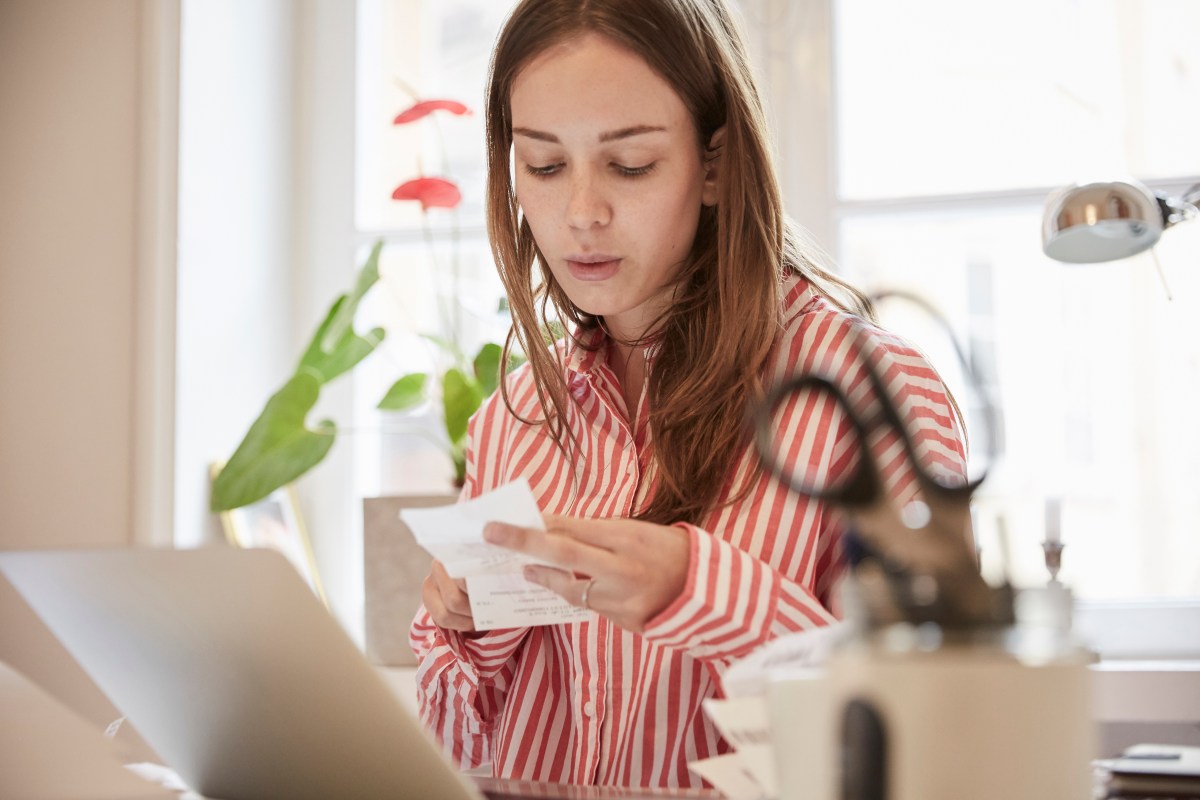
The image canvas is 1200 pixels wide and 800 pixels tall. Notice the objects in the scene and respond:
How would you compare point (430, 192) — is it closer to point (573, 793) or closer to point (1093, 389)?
point (1093, 389)

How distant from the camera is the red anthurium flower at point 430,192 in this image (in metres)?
1.85

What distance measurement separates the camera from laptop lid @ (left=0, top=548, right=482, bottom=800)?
57 cm

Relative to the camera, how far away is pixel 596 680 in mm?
1069

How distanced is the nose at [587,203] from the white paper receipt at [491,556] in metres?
0.35

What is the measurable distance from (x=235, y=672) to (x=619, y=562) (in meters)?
0.24

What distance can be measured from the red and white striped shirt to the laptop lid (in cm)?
37

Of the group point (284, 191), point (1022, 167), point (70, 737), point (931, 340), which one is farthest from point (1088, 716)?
point (284, 191)

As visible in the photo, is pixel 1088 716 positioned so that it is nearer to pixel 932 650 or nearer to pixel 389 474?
pixel 932 650

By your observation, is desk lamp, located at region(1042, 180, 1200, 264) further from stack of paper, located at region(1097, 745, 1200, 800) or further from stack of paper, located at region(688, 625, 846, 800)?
stack of paper, located at region(688, 625, 846, 800)

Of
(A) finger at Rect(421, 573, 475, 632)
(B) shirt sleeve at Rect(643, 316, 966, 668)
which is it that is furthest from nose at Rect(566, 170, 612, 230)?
(A) finger at Rect(421, 573, 475, 632)

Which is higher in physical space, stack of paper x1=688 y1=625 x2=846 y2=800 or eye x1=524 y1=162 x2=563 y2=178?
Answer: eye x1=524 y1=162 x2=563 y2=178

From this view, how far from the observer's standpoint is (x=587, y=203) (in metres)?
1.07

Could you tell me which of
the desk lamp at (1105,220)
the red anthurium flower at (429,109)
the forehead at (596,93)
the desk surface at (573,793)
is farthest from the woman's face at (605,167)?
the red anthurium flower at (429,109)

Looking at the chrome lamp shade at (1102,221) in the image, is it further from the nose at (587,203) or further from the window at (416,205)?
the window at (416,205)
